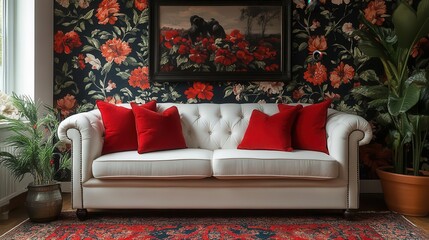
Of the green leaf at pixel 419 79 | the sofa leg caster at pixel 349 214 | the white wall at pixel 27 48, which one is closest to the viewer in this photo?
the sofa leg caster at pixel 349 214

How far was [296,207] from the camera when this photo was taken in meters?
2.67

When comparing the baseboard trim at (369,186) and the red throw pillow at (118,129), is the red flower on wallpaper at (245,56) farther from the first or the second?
the baseboard trim at (369,186)

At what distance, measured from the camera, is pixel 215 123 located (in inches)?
130

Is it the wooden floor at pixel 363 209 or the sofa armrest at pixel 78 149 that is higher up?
the sofa armrest at pixel 78 149

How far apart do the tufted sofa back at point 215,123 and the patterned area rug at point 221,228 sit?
28.5 inches

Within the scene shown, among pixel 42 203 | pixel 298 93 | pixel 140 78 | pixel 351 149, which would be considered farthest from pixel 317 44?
pixel 42 203

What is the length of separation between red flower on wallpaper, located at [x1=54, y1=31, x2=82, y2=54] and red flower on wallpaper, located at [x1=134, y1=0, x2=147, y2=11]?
63 cm

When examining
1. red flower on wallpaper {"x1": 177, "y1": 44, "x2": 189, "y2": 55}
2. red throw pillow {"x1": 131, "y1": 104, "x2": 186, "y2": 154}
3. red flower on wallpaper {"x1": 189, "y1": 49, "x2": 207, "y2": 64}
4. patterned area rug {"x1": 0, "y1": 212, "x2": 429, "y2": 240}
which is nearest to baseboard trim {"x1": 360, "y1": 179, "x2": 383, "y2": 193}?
patterned area rug {"x1": 0, "y1": 212, "x2": 429, "y2": 240}

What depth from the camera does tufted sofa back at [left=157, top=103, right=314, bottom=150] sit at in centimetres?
324

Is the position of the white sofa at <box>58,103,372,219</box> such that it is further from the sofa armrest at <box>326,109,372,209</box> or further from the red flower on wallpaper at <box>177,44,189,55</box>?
the red flower on wallpaper at <box>177,44,189,55</box>

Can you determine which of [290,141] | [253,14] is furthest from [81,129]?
[253,14]

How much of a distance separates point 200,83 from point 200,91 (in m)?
0.08

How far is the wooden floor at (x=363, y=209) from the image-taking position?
2601 mm

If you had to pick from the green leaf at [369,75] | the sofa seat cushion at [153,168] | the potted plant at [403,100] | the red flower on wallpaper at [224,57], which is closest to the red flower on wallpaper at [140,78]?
the red flower on wallpaper at [224,57]
